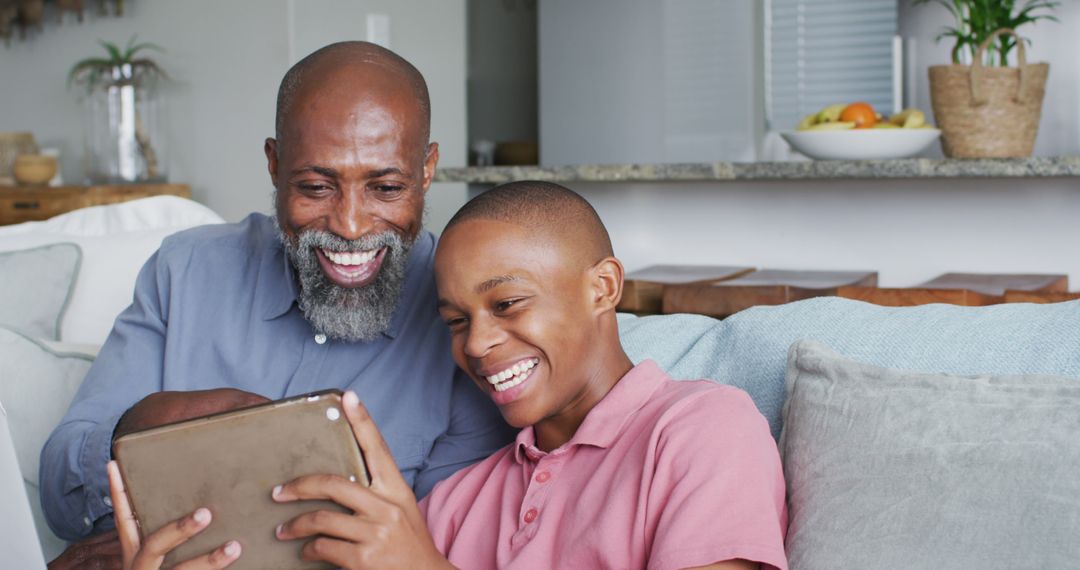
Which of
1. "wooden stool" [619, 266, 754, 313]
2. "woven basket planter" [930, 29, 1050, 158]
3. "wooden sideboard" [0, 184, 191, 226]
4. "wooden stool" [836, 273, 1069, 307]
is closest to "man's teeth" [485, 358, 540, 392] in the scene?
"wooden stool" [836, 273, 1069, 307]

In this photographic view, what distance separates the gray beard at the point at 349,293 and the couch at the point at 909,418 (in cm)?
34

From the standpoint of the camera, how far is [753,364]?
4.95 ft

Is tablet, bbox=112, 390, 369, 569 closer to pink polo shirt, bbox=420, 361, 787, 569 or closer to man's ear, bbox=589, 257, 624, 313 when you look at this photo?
pink polo shirt, bbox=420, 361, 787, 569

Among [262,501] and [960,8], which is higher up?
[960,8]

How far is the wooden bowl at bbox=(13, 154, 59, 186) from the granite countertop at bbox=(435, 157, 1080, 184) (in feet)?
8.08

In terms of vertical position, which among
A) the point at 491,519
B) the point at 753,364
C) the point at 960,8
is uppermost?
the point at 960,8

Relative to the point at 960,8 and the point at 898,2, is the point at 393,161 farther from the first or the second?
the point at 898,2

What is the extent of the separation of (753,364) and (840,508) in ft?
1.10

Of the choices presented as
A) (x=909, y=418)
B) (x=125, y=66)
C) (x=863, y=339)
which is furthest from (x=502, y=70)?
(x=909, y=418)

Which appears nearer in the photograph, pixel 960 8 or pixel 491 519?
pixel 491 519

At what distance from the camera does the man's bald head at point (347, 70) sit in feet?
5.16

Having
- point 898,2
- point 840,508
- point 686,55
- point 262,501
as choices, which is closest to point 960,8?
point 898,2

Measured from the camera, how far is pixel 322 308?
5.20ft

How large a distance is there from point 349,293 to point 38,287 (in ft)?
2.57
